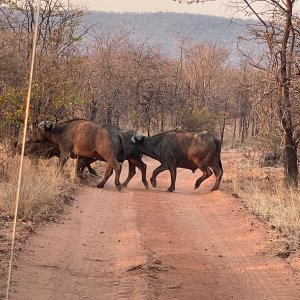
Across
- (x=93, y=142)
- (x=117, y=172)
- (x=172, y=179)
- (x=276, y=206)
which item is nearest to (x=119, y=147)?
(x=93, y=142)

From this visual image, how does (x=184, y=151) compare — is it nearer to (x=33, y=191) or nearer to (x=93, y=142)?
(x=93, y=142)

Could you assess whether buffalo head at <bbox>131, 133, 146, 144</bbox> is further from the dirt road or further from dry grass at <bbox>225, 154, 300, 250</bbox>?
the dirt road

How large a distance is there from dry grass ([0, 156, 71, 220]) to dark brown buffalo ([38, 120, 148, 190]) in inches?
44.0

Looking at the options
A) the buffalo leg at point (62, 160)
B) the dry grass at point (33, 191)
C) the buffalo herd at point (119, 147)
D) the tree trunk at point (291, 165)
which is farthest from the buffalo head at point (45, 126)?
the tree trunk at point (291, 165)

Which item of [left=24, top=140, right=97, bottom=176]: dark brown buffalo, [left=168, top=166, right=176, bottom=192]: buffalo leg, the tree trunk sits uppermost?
the tree trunk

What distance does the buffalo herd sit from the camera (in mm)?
14578

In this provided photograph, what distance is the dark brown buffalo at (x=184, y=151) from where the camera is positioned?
49.8 ft

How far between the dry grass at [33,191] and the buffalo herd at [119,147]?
3.78 feet

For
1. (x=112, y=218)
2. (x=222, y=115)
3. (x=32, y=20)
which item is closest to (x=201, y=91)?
(x=222, y=115)

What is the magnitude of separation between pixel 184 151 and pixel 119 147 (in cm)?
180

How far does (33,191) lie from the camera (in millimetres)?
10109

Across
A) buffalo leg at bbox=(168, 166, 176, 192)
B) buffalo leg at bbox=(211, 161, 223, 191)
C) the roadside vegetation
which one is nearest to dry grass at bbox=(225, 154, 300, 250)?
the roadside vegetation

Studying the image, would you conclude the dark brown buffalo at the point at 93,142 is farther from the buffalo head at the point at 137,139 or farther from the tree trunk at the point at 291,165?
the tree trunk at the point at 291,165

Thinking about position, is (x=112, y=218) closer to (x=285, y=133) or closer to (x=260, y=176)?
(x=285, y=133)
